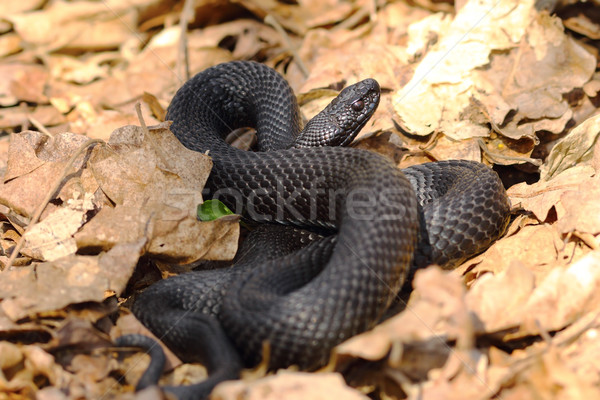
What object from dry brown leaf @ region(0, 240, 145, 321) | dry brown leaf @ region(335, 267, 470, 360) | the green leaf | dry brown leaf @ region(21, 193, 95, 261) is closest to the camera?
dry brown leaf @ region(335, 267, 470, 360)

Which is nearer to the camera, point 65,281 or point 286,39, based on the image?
point 65,281

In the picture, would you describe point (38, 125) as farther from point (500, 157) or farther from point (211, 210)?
point (500, 157)

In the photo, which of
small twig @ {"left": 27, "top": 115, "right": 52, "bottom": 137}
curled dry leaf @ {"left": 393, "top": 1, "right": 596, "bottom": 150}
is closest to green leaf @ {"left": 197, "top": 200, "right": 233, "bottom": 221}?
curled dry leaf @ {"left": 393, "top": 1, "right": 596, "bottom": 150}

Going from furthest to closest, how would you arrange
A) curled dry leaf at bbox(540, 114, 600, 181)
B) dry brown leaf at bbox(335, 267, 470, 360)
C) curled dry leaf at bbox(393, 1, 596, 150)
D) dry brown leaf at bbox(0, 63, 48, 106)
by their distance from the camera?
dry brown leaf at bbox(0, 63, 48, 106)
curled dry leaf at bbox(393, 1, 596, 150)
curled dry leaf at bbox(540, 114, 600, 181)
dry brown leaf at bbox(335, 267, 470, 360)

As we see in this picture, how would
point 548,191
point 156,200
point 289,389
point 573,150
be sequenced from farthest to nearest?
point 573,150
point 548,191
point 156,200
point 289,389

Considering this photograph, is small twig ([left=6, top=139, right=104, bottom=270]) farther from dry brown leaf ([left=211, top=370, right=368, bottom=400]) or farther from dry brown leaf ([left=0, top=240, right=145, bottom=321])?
dry brown leaf ([left=211, top=370, right=368, bottom=400])

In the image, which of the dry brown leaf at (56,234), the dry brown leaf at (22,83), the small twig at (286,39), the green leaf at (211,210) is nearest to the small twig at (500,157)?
the small twig at (286,39)

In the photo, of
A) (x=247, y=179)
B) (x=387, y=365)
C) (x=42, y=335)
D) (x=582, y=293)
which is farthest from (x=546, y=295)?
(x=42, y=335)

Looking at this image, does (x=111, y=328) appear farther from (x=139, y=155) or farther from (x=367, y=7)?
(x=367, y=7)

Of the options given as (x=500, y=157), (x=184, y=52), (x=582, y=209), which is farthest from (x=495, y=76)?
(x=184, y=52)
